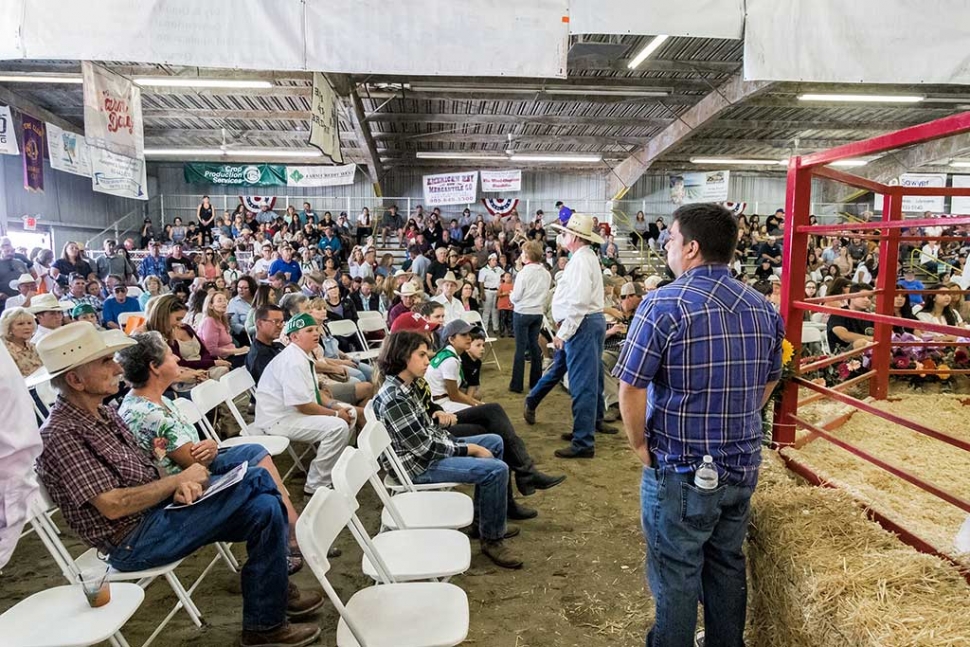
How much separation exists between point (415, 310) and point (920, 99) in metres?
10.7

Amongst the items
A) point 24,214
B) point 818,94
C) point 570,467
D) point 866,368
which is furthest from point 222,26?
point 24,214

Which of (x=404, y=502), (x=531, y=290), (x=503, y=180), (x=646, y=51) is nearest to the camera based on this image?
(x=404, y=502)

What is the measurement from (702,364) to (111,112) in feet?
23.4

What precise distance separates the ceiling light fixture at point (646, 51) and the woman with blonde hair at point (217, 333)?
6.97 meters

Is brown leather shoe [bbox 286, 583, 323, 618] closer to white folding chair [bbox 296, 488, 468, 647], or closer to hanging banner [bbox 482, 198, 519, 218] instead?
white folding chair [bbox 296, 488, 468, 647]

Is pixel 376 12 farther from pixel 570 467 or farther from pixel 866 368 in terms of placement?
pixel 866 368

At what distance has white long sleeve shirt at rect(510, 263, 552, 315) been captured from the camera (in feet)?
21.6

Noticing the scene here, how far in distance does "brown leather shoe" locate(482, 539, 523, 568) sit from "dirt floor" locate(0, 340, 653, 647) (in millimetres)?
36

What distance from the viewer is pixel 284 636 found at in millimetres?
2600

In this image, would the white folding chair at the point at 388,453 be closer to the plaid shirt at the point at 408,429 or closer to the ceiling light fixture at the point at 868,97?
the plaid shirt at the point at 408,429

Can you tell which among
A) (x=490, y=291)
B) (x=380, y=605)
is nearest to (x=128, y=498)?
(x=380, y=605)

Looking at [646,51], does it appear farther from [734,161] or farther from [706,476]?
[734,161]

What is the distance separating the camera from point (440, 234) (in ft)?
54.3

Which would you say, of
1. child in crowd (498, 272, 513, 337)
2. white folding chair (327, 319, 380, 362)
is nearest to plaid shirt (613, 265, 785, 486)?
white folding chair (327, 319, 380, 362)
